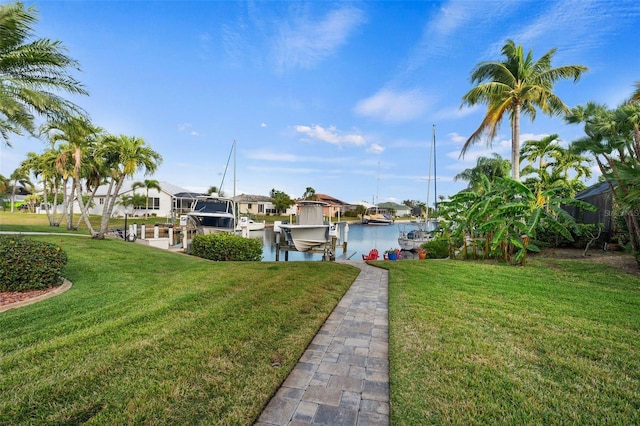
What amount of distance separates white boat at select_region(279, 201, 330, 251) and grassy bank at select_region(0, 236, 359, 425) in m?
10.00

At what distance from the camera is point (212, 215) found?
61.8 feet

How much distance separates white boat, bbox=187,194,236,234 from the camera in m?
19.0

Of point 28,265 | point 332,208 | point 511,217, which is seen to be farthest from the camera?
point 332,208

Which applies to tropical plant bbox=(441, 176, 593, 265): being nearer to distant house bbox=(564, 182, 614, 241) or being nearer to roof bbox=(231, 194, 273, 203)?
distant house bbox=(564, 182, 614, 241)

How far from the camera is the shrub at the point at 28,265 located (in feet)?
17.5

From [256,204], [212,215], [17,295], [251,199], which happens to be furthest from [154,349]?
[256,204]

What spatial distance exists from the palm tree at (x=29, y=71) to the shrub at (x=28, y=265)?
345 centimetres

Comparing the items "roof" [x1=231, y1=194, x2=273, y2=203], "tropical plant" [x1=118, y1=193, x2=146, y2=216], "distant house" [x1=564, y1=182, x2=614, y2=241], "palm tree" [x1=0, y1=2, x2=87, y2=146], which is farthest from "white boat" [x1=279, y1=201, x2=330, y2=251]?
"roof" [x1=231, y1=194, x2=273, y2=203]

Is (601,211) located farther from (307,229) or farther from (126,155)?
(126,155)

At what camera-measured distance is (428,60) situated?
12141mm

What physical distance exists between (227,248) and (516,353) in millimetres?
11197

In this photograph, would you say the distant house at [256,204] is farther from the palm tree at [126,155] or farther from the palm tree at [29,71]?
the palm tree at [29,71]

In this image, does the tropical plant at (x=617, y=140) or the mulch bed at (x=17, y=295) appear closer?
the mulch bed at (x=17, y=295)

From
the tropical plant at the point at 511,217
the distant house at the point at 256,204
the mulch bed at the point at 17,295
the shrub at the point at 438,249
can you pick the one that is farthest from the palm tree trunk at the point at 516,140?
the distant house at the point at 256,204
